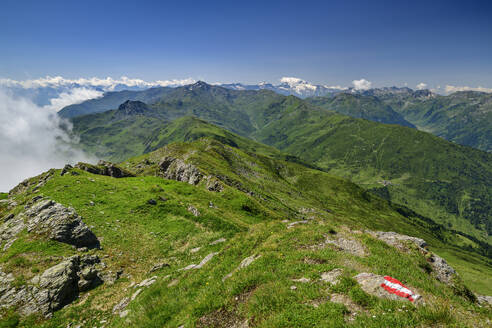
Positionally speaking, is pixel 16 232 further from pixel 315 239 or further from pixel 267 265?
pixel 315 239

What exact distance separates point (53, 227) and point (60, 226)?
672 mm

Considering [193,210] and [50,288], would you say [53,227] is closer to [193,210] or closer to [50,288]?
[50,288]

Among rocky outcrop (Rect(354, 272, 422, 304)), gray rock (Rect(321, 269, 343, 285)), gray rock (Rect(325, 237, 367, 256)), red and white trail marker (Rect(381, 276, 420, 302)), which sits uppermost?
red and white trail marker (Rect(381, 276, 420, 302))

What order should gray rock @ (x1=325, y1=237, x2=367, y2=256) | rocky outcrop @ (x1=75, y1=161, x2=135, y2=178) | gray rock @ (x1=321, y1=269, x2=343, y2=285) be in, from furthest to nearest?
rocky outcrop @ (x1=75, y1=161, x2=135, y2=178)
gray rock @ (x1=325, y1=237, x2=367, y2=256)
gray rock @ (x1=321, y1=269, x2=343, y2=285)

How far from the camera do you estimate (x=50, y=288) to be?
1722 cm

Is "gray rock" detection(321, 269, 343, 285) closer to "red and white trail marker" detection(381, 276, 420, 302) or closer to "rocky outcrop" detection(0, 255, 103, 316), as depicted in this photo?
"red and white trail marker" detection(381, 276, 420, 302)

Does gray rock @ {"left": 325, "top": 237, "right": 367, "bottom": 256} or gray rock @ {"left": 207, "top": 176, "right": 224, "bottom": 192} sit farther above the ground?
gray rock @ {"left": 325, "top": 237, "right": 367, "bottom": 256}

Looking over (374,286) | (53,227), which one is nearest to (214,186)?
(53,227)

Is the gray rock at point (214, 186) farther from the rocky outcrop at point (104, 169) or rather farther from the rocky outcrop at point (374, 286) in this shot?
the rocky outcrop at point (374, 286)

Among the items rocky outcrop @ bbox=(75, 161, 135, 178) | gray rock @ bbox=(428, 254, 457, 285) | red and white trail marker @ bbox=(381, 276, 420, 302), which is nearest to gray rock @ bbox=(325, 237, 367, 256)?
gray rock @ bbox=(428, 254, 457, 285)

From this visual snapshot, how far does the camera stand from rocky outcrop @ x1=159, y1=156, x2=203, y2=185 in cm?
7555

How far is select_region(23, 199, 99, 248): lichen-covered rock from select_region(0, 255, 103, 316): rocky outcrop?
4.85m

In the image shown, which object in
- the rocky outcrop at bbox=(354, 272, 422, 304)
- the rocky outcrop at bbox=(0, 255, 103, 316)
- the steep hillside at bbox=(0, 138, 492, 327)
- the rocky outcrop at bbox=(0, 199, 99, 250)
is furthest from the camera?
the rocky outcrop at bbox=(0, 199, 99, 250)

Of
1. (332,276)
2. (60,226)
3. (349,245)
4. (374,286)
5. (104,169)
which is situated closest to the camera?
(374,286)
